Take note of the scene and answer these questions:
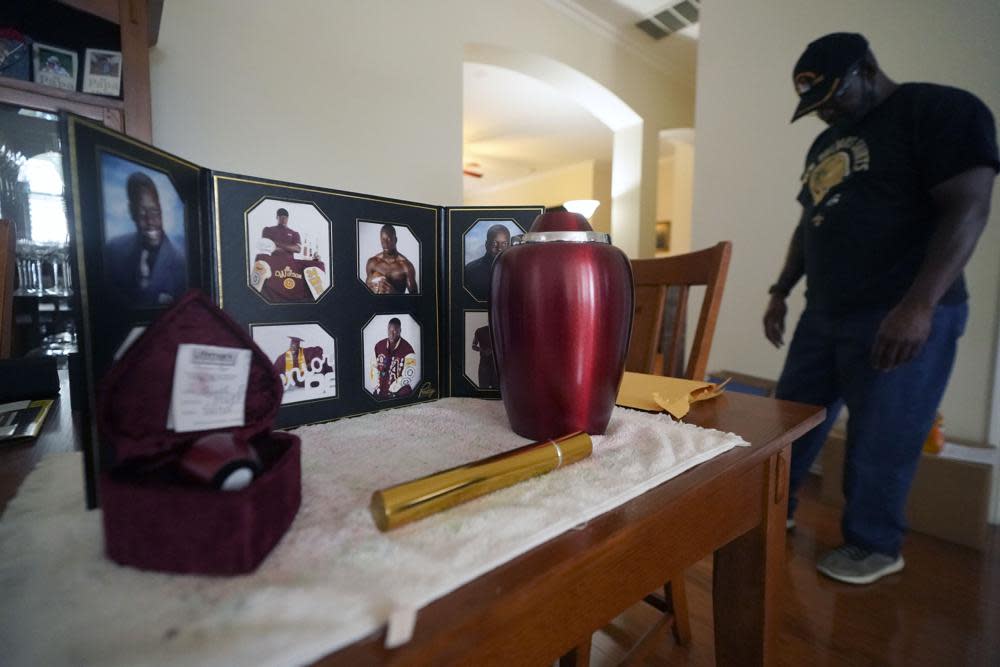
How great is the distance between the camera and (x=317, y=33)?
5.74ft

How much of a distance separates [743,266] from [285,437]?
229 centimetres

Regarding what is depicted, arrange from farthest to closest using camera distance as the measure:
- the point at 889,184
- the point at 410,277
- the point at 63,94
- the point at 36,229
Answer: the point at 36,229
the point at 63,94
the point at 889,184
the point at 410,277

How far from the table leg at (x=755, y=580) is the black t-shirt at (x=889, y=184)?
908mm

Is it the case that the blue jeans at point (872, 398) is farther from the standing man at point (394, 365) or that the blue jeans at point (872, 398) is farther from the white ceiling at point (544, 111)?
the white ceiling at point (544, 111)

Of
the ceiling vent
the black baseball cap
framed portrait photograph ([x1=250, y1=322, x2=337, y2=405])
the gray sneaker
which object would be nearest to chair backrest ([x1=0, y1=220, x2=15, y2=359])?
framed portrait photograph ([x1=250, y1=322, x2=337, y2=405])

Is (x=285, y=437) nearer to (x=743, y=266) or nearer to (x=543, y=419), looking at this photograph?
(x=543, y=419)

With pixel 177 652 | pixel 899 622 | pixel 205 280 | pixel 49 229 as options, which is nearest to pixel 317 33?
pixel 49 229

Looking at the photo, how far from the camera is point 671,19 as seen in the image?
295 centimetres

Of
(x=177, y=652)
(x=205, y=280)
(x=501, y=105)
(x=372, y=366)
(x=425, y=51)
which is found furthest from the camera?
(x=501, y=105)

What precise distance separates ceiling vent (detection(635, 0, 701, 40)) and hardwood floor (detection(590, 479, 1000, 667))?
3126 millimetres

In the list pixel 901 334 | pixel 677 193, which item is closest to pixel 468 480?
pixel 901 334

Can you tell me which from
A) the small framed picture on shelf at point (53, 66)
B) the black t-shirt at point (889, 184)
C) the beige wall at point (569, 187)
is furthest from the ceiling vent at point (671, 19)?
the small framed picture on shelf at point (53, 66)

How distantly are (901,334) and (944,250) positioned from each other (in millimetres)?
205

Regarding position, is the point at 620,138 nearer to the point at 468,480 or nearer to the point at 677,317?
the point at 677,317
